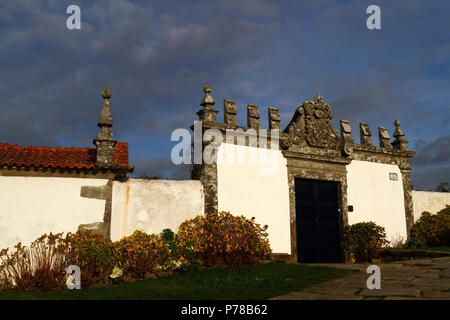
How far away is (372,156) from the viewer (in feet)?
52.1

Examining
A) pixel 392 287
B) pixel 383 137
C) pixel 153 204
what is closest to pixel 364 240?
pixel 383 137

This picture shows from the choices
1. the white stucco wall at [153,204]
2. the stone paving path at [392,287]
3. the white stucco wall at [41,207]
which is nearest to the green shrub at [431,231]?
the stone paving path at [392,287]

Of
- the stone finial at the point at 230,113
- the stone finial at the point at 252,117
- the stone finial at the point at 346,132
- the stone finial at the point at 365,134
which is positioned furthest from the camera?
the stone finial at the point at 365,134

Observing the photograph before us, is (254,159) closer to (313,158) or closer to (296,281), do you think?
(313,158)

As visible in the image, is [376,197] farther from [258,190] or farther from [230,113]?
[230,113]

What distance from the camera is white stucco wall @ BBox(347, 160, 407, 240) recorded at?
1508 centimetres

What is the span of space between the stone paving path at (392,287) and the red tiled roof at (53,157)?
239 inches

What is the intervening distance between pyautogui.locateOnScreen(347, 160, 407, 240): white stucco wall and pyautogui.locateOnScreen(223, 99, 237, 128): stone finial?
4.99 m

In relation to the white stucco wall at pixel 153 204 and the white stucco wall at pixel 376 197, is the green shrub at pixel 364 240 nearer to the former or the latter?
the white stucco wall at pixel 376 197

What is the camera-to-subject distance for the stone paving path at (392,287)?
20.8 ft

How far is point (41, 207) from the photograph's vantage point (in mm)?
10344

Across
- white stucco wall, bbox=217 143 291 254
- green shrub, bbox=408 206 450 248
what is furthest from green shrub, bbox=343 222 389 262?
white stucco wall, bbox=217 143 291 254
